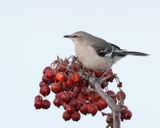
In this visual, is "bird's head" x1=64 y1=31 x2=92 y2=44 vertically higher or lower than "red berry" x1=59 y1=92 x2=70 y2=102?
higher

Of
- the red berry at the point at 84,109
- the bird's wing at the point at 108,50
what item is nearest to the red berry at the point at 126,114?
the red berry at the point at 84,109

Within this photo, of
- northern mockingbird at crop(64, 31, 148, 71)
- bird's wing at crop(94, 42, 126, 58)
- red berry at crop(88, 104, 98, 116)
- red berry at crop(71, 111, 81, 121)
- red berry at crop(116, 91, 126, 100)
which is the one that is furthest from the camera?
bird's wing at crop(94, 42, 126, 58)

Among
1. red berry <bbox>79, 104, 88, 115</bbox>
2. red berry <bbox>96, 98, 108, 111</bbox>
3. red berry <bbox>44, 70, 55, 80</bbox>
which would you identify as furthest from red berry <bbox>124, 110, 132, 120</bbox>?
red berry <bbox>44, 70, 55, 80</bbox>

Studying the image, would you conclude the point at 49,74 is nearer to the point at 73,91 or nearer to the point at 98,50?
the point at 73,91

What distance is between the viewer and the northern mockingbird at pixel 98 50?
5130mm

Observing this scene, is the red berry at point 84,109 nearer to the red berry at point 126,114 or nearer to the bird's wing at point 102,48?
the red berry at point 126,114

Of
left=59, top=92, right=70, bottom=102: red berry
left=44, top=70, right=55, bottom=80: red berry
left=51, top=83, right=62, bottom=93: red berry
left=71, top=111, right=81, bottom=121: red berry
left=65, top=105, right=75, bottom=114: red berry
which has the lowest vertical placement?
left=71, top=111, right=81, bottom=121: red berry

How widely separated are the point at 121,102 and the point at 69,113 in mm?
616

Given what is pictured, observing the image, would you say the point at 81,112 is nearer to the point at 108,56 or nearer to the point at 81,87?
the point at 81,87

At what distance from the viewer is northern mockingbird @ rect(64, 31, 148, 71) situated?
5.13 metres

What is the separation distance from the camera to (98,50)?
18.1 feet

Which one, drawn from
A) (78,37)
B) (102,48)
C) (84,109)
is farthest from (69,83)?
(102,48)

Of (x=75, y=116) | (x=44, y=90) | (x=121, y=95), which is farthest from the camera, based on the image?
(x=44, y=90)

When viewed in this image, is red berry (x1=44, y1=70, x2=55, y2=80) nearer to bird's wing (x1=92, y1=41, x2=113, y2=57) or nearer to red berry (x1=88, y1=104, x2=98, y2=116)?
red berry (x1=88, y1=104, x2=98, y2=116)
